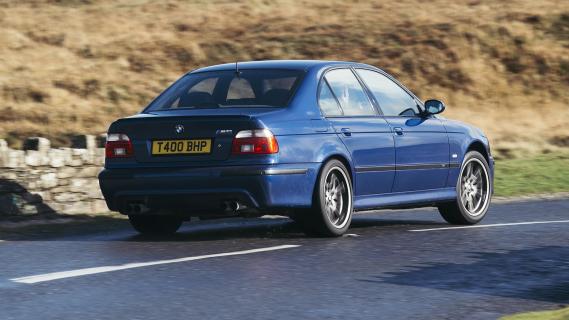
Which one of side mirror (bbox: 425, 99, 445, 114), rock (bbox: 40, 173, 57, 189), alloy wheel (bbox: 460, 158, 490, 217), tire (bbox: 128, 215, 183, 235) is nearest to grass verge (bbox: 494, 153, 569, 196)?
alloy wheel (bbox: 460, 158, 490, 217)

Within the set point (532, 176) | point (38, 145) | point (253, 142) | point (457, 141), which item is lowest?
point (532, 176)

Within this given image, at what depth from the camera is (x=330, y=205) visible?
11836mm

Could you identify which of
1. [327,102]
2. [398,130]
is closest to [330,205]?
[327,102]

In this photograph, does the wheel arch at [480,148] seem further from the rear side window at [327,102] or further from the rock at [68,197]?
the rock at [68,197]

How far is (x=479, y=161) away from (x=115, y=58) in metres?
22.8

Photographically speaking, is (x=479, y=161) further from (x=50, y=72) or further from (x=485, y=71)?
(x=485, y=71)

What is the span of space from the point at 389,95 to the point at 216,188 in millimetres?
2654

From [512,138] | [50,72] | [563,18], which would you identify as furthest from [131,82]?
[563,18]

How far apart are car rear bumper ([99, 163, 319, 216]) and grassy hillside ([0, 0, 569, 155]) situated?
1710 cm

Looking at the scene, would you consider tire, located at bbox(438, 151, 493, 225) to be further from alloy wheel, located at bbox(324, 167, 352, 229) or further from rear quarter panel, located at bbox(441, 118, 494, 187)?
alloy wheel, located at bbox(324, 167, 352, 229)

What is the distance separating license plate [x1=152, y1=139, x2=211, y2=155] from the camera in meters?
11.3

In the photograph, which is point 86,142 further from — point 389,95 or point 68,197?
point 389,95

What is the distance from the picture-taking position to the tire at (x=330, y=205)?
38.0 feet

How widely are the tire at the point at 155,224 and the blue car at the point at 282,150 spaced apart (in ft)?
0.04
